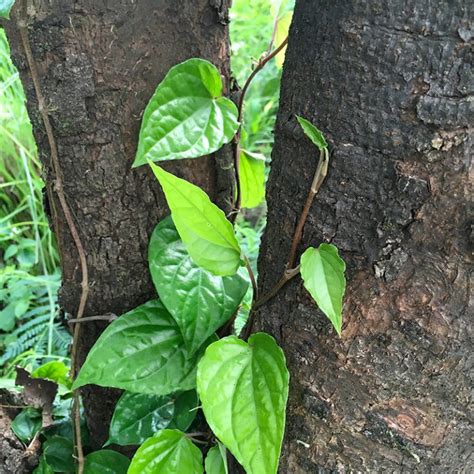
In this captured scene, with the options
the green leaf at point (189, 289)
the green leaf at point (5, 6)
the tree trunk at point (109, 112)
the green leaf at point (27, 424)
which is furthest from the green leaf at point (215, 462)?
the green leaf at point (5, 6)

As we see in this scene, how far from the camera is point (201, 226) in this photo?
538mm

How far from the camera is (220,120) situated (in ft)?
2.18

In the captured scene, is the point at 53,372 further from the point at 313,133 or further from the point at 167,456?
the point at 313,133

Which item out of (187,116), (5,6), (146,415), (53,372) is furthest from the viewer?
(53,372)

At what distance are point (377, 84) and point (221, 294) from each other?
342mm

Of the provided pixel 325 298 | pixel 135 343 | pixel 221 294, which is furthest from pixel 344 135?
pixel 135 343

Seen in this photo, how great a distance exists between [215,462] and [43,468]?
1.03 ft

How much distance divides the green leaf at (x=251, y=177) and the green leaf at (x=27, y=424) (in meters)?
0.49

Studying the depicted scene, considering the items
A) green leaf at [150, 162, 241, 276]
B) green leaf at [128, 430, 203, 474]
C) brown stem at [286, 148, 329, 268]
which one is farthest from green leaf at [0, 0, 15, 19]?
green leaf at [128, 430, 203, 474]

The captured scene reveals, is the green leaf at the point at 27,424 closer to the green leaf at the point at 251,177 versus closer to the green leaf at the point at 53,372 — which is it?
the green leaf at the point at 53,372

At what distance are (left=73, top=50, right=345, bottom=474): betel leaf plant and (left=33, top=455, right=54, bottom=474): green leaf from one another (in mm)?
145

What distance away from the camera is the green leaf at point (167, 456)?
2.13 ft

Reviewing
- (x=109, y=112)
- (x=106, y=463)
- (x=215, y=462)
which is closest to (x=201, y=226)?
(x=109, y=112)

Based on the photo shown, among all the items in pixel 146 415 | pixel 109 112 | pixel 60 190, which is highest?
pixel 109 112
